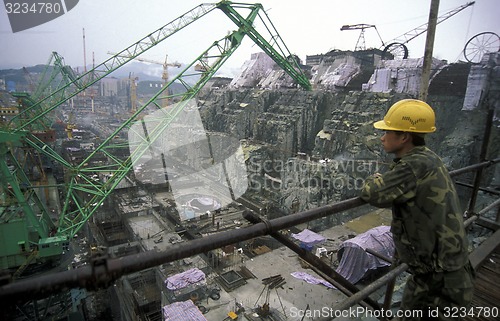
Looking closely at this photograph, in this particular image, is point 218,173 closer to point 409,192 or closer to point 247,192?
point 247,192

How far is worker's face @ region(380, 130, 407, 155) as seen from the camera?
73.9 inches

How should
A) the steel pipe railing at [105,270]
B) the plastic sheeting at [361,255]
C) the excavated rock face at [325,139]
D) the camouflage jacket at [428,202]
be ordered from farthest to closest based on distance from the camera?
the excavated rock face at [325,139] → the plastic sheeting at [361,255] → the camouflage jacket at [428,202] → the steel pipe railing at [105,270]

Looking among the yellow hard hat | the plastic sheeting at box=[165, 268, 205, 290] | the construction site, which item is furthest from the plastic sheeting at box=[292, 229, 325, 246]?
the yellow hard hat

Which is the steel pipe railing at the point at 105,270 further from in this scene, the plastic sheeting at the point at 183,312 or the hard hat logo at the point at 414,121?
the plastic sheeting at the point at 183,312

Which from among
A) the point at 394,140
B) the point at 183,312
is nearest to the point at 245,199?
the point at 183,312

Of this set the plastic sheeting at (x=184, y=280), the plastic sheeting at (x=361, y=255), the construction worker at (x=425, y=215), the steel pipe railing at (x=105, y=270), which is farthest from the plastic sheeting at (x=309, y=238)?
the steel pipe railing at (x=105, y=270)

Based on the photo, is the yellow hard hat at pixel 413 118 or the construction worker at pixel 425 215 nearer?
the construction worker at pixel 425 215

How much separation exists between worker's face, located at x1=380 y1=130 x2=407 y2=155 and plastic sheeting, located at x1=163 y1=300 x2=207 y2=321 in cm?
940

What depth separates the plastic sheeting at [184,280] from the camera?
1077cm

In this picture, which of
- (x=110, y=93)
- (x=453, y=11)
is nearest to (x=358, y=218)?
(x=453, y=11)

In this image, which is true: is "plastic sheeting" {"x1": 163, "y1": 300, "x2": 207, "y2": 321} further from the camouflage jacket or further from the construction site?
the camouflage jacket

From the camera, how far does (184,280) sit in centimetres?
1103

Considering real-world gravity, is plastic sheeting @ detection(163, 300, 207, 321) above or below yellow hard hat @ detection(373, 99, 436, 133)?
below

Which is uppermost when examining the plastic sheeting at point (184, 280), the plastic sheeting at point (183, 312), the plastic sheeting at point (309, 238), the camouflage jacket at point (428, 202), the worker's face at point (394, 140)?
the worker's face at point (394, 140)
